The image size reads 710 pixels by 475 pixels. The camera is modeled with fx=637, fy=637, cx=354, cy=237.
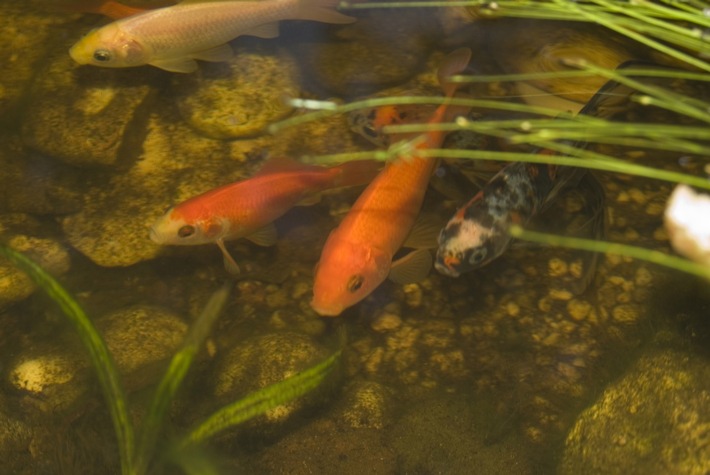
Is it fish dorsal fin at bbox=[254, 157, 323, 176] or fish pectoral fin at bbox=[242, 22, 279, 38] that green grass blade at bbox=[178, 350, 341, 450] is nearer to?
fish dorsal fin at bbox=[254, 157, 323, 176]

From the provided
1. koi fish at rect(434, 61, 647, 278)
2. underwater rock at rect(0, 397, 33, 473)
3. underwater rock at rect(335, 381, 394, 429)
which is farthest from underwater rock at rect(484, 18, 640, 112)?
underwater rock at rect(0, 397, 33, 473)

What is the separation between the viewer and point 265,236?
3.96 m

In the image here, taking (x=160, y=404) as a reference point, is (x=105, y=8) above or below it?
above

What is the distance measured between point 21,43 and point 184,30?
4.69 ft

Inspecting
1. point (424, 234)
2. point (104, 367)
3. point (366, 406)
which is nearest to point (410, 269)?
point (424, 234)

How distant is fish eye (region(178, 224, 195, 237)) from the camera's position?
3.66 m

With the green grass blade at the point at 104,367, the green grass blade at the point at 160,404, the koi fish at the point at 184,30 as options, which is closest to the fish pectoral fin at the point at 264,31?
the koi fish at the point at 184,30

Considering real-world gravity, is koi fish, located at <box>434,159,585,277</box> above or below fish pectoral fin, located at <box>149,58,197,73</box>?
below

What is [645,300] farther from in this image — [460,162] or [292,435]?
[292,435]

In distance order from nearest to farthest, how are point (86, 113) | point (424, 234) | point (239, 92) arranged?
1. point (424, 234)
2. point (86, 113)
3. point (239, 92)

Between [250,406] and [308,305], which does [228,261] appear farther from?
[250,406]

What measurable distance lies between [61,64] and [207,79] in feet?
3.57

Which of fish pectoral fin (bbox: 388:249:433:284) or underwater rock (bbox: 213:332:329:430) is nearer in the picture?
underwater rock (bbox: 213:332:329:430)

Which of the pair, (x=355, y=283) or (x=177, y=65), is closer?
(x=355, y=283)
